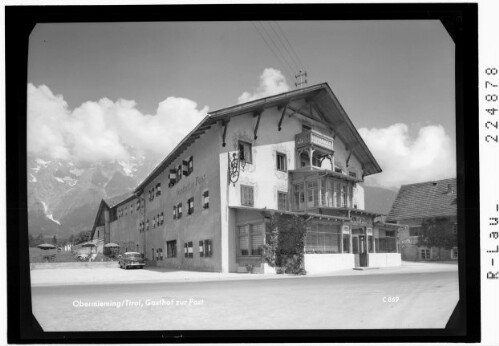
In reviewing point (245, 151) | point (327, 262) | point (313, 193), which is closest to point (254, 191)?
point (245, 151)

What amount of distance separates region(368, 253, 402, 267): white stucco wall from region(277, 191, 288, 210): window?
99.9 inches

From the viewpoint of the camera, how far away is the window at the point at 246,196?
11.4m

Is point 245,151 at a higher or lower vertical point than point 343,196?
higher

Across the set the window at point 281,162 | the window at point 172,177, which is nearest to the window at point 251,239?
Result: the window at point 281,162

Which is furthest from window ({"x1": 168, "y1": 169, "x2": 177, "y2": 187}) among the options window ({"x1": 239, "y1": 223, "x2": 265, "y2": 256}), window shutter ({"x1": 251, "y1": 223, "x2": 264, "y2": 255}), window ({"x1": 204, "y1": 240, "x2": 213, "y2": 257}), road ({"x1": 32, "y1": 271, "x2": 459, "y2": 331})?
road ({"x1": 32, "y1": 271, "x2": 459, "y2": 331})

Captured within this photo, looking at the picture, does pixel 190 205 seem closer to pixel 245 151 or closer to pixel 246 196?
pixel 246 196

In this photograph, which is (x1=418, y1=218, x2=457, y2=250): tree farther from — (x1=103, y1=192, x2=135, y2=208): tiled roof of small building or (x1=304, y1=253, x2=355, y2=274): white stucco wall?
(x1=103, y1=192, x2=135, y2=208): tiled roof of small building

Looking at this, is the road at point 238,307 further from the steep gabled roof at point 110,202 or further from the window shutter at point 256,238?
the window shutter at point 256,238

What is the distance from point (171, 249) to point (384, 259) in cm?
520

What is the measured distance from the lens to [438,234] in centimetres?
993

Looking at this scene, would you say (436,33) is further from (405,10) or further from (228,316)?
(228,316)

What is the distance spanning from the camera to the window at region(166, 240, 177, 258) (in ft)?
37.1

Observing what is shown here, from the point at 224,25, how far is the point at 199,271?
5.27 meters

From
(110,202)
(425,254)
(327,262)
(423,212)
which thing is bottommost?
(327,262)
